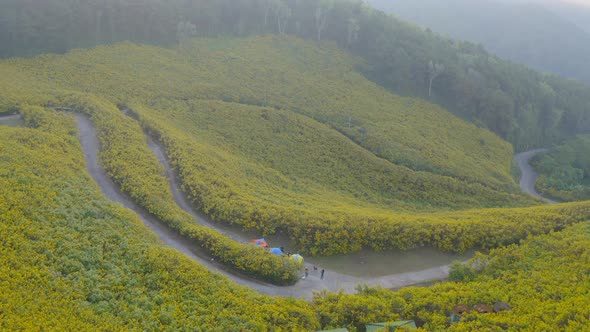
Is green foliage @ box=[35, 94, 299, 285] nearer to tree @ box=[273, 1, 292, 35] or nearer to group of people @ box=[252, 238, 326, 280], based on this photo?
group of people @ box=[252, 238, 326, 280]

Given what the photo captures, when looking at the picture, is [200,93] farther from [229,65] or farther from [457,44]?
[457,44]

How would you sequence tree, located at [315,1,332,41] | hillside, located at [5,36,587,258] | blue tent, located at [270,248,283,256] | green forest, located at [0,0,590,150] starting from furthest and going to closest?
tree, located at [315,1,332,41] → green forest, located at [0,0,590,150] → hillside, located at [5,36,587,258] → blue tent, located at [270,248,283,256]

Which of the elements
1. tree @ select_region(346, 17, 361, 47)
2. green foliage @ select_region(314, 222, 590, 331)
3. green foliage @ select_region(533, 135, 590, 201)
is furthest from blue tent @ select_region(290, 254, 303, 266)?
tree @ select_region(346, 17, 361, 47)

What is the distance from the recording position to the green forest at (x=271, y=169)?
18.1m

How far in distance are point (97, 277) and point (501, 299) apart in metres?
17.6

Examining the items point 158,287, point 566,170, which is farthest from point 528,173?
point 158,287

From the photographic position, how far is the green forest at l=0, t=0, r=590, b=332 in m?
18.1

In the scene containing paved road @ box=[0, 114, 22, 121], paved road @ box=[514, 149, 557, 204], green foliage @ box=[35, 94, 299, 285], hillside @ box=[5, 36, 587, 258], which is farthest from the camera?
paved road @ box=[514, 149, 557, 204]

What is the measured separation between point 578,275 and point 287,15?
203 ft

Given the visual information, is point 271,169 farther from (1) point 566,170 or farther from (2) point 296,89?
(1) point 566,170

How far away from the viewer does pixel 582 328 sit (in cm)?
1609

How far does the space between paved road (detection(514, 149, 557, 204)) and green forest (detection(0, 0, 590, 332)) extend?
180cm

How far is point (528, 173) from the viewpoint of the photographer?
2402 inches

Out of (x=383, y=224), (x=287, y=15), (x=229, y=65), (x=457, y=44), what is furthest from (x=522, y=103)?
(x=383, y=224)
